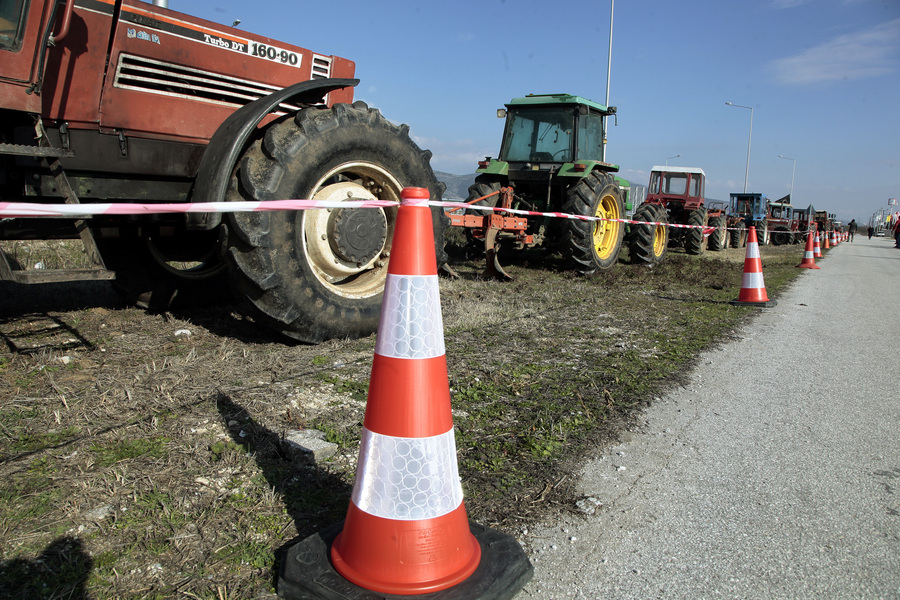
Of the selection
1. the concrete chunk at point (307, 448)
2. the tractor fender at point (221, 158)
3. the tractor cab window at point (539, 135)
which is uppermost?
the tractor cab window at point (539, 135)

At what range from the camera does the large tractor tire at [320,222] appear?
11.8ft

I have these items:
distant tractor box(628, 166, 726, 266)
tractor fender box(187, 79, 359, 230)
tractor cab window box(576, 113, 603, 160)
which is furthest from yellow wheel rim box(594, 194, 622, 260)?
tractor fender box(187, 79, 359, 230)

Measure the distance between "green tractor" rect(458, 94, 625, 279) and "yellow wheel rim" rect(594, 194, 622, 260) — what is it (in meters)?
0.02

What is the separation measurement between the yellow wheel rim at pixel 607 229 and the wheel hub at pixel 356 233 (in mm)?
6023

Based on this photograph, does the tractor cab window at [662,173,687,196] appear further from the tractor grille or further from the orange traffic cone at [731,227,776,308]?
the tractor grille

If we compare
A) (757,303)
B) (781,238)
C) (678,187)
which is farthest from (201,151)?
(781,238)

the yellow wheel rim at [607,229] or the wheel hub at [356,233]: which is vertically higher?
the yellow wheel rim at [607,229]

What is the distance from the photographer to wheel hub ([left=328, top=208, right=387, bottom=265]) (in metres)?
4.02

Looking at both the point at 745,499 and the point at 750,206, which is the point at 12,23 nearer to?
the point at 745,499

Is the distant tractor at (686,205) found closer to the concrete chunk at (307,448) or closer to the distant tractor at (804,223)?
the distant tractor at (804,223)

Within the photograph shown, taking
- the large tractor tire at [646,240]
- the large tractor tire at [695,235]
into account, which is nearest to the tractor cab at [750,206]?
the large tractor tire at [695,235]

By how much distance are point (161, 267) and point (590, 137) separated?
7.41 meters

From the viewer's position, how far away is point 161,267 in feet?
16.2

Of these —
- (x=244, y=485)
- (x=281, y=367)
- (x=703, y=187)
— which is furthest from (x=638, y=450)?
(x=703, y=187)
